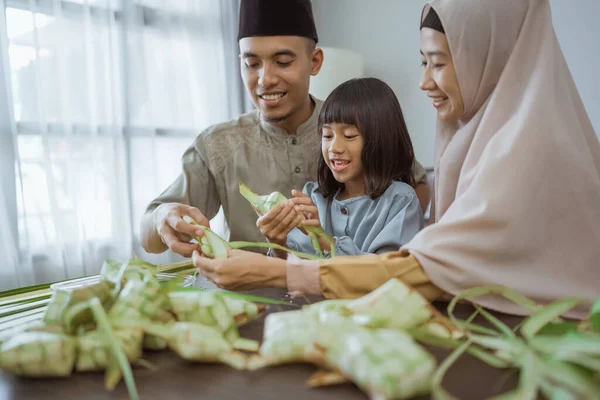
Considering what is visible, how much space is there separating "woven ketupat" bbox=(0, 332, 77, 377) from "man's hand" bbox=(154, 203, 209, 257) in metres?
0.58

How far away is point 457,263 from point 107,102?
2623mm

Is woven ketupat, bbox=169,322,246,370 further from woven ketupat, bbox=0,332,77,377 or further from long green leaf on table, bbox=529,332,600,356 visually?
long green leaf on table, bbox=529,332,600,356

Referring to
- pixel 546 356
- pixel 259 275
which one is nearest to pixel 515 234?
pixel 546 356

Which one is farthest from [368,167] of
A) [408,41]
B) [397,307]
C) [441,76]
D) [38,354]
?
[408,41]

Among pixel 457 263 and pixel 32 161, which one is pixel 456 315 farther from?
pixel 32 161

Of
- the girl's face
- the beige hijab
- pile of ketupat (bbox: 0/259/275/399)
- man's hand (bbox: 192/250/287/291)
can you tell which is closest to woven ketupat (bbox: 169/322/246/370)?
pile of ketupat (bbox: 0/259/275/399)

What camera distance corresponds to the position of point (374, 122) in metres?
1.47

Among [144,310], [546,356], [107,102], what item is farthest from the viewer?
[107,102]

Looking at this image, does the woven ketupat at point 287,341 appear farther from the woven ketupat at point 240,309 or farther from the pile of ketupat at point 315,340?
the woven ketupat at point 240,309

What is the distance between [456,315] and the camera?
841mm

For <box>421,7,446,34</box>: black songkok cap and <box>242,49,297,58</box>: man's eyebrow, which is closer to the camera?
<box>421,7,446,34</box>: black songkok cap

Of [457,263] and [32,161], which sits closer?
[457,263]

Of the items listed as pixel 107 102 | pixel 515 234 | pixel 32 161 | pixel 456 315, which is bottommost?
pixel 456 315

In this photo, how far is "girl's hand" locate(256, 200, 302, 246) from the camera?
1204 mm
